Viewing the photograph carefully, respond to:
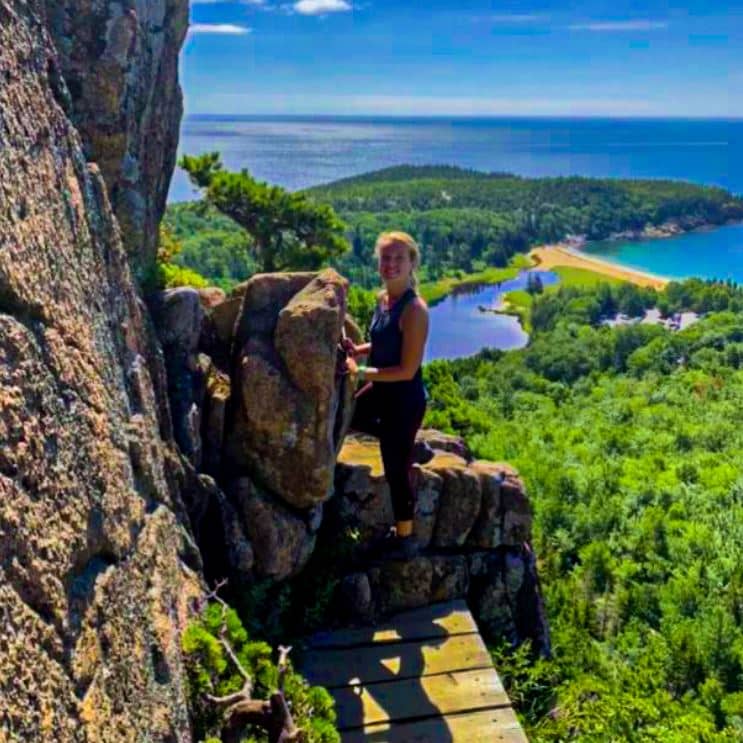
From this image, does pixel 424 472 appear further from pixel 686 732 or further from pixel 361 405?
pixel 686 732

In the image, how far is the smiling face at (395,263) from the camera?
511 cm

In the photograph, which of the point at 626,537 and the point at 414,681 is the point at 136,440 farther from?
the point at 626,537

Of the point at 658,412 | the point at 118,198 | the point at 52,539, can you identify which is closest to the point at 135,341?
the point at 118,198

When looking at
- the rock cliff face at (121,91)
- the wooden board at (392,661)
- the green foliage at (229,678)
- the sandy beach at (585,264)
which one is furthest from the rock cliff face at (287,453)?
the sandy beach at (585,264)

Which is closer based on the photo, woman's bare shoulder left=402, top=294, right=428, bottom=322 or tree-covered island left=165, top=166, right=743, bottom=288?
woman's bare shoulder left=402, top=294, right=428, bottom=322

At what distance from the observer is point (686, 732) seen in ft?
29.5

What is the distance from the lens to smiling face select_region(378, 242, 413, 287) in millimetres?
5105

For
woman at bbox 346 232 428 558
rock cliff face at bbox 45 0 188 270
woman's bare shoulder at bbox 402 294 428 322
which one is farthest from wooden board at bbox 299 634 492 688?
rock cliff face at bbox 45 0 188 270

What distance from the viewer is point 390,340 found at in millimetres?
5312

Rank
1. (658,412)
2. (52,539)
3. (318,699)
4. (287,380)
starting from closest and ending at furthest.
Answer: (52,539) < (318,699) < (287,380) < (658,412)

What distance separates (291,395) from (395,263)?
1.15 meters

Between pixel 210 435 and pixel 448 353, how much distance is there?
75363 mm

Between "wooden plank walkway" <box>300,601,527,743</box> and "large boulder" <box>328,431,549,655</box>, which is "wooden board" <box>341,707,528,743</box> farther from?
"large boulder" <box>328,431,549,655</box>

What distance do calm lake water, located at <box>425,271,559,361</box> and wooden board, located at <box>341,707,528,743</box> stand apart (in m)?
69.8
